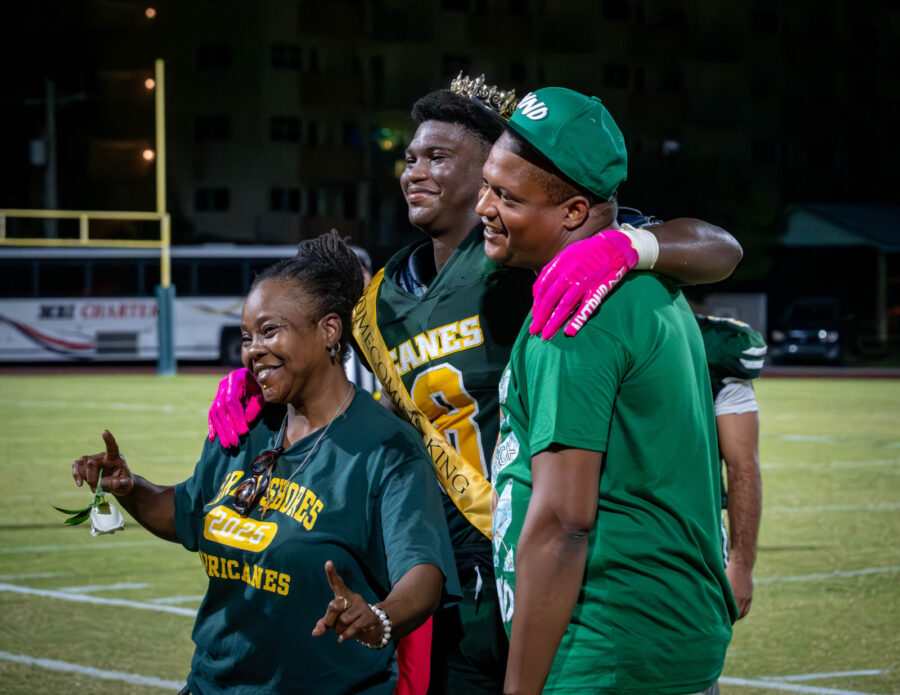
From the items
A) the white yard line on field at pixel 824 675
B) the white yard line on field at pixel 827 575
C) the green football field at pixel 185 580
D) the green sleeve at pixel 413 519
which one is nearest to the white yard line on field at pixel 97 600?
the green football field at pixel 185 580

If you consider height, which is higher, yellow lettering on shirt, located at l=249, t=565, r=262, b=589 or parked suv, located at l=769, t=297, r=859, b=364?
yellow lettering on shirt, located at l=249, t=565, r=262, b=589

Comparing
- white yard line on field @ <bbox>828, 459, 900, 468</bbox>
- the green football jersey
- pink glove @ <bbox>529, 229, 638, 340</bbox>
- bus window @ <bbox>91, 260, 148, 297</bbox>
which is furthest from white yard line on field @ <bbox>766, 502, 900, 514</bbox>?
bus window @ <bbox>91, 260, 148, 297</bbox>

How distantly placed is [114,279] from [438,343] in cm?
3651

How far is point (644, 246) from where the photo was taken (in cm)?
265

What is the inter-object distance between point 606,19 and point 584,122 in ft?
189

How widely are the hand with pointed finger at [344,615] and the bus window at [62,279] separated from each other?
37529 millimetres

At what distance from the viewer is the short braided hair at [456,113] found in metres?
3.92

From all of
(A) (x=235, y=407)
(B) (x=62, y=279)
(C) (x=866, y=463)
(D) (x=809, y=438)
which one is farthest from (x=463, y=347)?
(B) (x=62, y=279)

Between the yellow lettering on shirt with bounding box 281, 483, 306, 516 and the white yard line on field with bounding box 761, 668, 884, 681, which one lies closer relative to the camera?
the yellow lettering on shirt with bounding box 281, 483, 306, 516

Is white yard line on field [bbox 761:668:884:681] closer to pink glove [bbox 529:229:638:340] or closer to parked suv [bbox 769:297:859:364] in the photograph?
pink glove [bbox 529:229:638:340]

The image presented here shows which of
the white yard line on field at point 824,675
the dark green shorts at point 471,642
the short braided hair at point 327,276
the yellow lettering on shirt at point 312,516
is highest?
the short braided hair at point 327,276

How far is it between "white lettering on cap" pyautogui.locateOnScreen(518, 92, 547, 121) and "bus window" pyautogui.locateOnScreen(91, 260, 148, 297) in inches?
1467

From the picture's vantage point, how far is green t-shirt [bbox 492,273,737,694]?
2396mm

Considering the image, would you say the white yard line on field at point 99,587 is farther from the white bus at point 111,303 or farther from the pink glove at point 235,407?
the white bus at point 111,303
